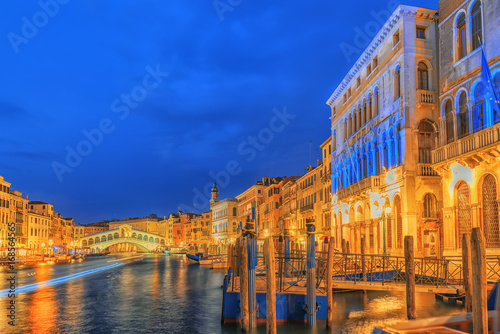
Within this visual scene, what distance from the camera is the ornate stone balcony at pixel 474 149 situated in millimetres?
16959

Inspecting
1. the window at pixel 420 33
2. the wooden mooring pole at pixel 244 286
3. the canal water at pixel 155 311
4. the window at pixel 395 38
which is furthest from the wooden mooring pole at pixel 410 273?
the window at pixel 395 38

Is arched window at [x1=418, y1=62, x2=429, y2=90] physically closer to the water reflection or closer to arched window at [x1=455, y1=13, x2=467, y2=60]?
arched window at [x1=455, y1=13, x2=467, y2=60]

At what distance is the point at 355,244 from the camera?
33.1 metres

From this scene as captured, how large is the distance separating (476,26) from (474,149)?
550cm

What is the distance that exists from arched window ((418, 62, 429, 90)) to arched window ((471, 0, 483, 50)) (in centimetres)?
469

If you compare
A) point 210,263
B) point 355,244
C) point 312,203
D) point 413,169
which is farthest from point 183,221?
point 413,169

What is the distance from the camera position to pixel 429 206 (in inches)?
943

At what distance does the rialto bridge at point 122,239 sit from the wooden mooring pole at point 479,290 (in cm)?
11744

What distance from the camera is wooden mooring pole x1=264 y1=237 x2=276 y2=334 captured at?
12.7 meters

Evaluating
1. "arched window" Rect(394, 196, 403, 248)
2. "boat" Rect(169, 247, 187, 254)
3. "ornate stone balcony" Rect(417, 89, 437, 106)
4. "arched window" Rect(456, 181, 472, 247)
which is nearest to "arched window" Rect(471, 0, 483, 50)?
"ornate stone balcony" Rect(417, 89, 437, 106)

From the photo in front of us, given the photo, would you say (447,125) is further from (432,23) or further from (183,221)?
(183,221)

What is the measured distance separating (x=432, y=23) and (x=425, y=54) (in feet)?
5.72

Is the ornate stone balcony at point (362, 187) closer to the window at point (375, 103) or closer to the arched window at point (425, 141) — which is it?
the arched window at point (425, 141)

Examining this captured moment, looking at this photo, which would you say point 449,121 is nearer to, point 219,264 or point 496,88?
point 496,88
